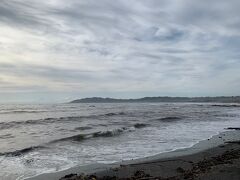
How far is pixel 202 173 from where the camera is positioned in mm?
9164

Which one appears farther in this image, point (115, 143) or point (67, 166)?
point (115, 143)

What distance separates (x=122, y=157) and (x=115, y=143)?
4.54m

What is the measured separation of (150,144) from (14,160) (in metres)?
6.94

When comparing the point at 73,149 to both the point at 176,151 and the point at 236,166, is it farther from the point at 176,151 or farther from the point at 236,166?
the point at 236,166

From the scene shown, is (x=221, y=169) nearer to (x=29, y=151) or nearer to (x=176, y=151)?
(x=176, y=151)

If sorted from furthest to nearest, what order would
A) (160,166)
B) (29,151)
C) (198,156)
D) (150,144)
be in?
1. (150,144)
2. (29,151)
3. (198,156)
4. (160,166)

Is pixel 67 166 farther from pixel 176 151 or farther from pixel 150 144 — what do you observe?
pixel 150 144

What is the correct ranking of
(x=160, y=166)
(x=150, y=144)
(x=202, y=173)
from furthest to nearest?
(x=150, y=144) < (x=160, y=166) < (x=202, y=173)

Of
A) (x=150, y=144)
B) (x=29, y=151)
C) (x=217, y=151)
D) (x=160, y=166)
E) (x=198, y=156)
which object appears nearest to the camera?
(x=160, y=166)

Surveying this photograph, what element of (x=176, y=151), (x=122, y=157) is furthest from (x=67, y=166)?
(x=176, y=151)

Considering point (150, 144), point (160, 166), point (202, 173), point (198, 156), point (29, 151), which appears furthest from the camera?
point (150, 144)

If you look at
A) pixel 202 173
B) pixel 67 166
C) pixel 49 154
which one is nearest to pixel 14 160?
pixel 49 154

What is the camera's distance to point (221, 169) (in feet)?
30.6

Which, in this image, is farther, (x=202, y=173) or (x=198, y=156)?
(x=198, y=156)
